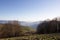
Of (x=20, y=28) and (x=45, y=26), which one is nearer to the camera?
(x=20, y=28)

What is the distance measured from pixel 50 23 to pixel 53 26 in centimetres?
48

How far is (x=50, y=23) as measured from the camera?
13.7m

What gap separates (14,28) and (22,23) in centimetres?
96

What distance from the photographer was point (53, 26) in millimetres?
13602

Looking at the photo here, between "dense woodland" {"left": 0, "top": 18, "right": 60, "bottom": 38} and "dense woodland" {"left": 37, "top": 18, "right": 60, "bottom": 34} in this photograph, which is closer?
"dense woodland" {"left": 0, "top": 18, "right": 60, "bottom": 38}

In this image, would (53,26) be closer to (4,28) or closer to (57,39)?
Result: (57,39)

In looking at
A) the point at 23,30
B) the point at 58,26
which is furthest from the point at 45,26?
the point at 23,30

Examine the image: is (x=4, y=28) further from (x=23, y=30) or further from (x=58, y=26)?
(x=58, y=26)

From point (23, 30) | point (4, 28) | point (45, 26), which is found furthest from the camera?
point (45, 26)

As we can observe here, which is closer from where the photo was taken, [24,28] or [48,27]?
[24,28]

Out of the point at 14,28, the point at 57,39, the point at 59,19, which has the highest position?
the point at 59,19

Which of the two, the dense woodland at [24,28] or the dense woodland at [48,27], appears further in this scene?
the dense woodland at [48,27]

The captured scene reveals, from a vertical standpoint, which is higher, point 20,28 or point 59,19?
point 59,19

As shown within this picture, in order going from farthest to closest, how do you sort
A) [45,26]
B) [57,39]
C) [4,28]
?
1. [45,26]
2. [4,28]
3. [57,39]
